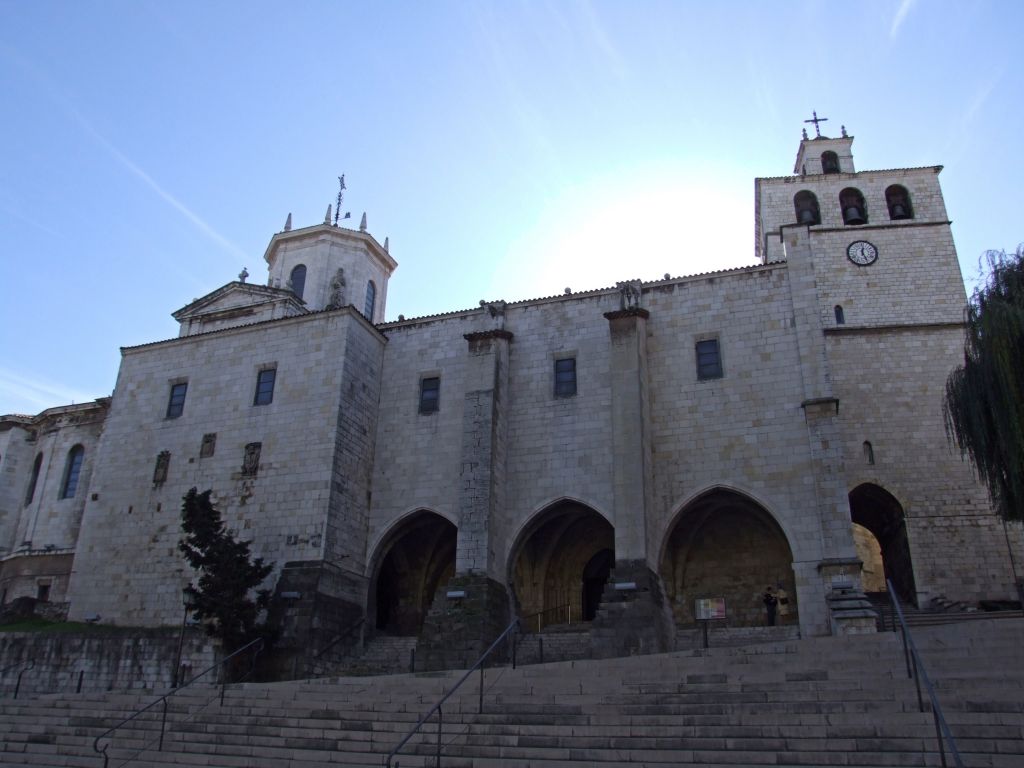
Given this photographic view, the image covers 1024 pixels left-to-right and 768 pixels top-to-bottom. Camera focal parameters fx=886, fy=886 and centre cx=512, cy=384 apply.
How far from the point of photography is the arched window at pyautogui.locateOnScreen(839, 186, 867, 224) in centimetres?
3012

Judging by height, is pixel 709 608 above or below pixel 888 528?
below

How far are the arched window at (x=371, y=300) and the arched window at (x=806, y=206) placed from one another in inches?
591

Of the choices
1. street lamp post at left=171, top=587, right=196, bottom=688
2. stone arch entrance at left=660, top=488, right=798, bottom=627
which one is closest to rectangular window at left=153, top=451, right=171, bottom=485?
street lamp post at left=171, top=587, right=196, bottom=688

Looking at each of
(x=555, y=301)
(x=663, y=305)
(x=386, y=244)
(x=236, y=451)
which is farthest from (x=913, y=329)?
(x=236, y=451)

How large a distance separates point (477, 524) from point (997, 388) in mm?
11284

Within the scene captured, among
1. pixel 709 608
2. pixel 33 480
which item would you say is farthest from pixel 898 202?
pixel 33 480

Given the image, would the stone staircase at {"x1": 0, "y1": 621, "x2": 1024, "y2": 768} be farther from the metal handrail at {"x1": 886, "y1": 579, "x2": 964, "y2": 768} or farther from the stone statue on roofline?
the stone statue on roofline

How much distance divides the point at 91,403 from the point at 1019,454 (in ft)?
90.6

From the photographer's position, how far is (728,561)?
74.4 feet

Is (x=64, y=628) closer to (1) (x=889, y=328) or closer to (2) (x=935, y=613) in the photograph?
(2) (x=935, y=613)

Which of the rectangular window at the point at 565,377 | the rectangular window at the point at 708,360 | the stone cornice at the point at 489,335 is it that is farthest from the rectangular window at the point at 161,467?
the rectangular window at the point at 708,360

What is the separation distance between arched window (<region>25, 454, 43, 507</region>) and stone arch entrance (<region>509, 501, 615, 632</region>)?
18190 mm

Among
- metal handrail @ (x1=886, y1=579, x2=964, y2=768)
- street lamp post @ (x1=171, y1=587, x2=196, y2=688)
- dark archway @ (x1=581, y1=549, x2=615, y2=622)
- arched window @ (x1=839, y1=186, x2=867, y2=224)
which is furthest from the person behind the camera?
arched window @ (x1=839, y1=186, x2=867, y2=224)

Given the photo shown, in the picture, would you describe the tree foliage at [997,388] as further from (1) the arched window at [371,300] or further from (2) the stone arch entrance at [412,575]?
(1) the arched window at [371,300]
